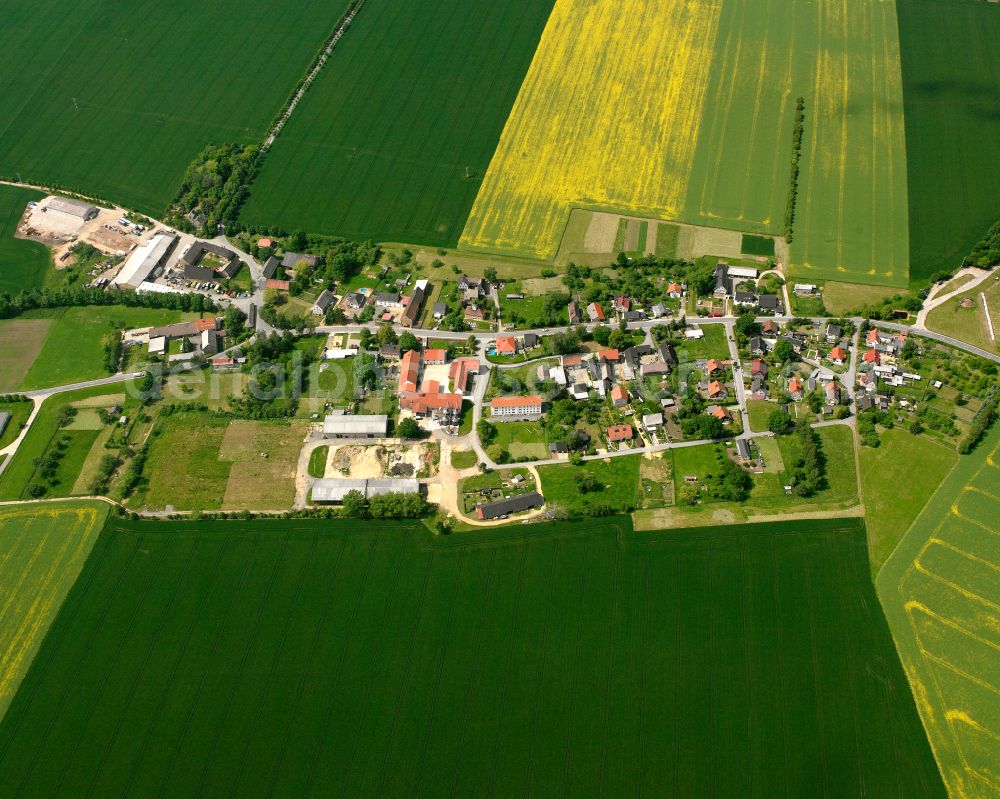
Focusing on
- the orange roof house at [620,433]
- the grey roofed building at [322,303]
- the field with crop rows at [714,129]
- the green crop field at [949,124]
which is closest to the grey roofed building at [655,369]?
A: the orange roof house at [620,433]

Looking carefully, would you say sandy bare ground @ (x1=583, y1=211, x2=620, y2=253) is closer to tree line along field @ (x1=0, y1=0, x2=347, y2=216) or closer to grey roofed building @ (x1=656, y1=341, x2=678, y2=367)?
grey roofed building @ (x1=656, y1=341, x2=678, y2=367)

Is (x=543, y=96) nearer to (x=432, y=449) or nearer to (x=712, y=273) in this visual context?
(x=712, y=273)

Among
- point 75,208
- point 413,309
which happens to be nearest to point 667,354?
point 413,309

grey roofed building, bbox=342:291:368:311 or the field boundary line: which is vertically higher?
the field boundary line

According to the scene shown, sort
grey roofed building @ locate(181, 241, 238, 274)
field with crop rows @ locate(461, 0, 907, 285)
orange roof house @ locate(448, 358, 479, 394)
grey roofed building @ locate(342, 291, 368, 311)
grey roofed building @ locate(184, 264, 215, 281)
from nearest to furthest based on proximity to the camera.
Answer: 1. orange roof house @ locate(448, 358, 479, 394)
2. grey roofed building @ locate(342, 291, 368, 311)
3. grey roofed building @ locate(184, 264, 215, 281)
4. grey roofed building @ locate(181, 241, 238, 274)
5. field with crop rows @ locate(461, 0, 907, 285)

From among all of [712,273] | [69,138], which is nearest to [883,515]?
[712,273]

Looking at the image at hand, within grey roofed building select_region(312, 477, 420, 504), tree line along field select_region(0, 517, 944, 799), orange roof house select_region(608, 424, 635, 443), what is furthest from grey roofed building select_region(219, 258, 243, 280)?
orange roof house select_region(608, 424, 635, 443)
